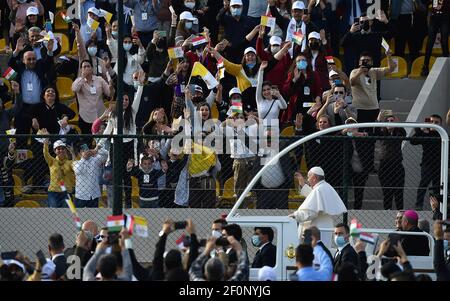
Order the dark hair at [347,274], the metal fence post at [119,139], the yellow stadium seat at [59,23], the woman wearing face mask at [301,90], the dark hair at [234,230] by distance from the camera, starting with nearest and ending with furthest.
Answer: the dark hair at [347,274]
the dark hair at [234,230]
the metal fence post at [119,139]
the woman wearing face mask at [301,90]
the yellow stadium seat at [59,23]

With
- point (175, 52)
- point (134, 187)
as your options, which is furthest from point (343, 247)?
point (175, 52)

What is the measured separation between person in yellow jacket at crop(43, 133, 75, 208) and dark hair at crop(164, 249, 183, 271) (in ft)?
18.9

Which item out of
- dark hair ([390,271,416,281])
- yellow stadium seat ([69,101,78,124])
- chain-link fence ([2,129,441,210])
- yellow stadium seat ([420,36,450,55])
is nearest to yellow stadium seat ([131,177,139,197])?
chain-link fence ([2,129,441,210])

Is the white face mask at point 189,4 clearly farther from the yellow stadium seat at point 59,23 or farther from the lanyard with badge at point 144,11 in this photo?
the yellow stadium seat at point 59,23

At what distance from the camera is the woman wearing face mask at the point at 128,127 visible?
795 inches

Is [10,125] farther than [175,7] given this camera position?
No

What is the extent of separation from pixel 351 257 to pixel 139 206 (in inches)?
157

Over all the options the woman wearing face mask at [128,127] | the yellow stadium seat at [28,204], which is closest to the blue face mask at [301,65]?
the woman wearing face mask at [128,127]

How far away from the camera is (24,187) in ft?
67.9

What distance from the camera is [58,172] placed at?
809 inches

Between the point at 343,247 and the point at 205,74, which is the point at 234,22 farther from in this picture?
the point at 343,247

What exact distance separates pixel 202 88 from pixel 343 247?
19.0 feet

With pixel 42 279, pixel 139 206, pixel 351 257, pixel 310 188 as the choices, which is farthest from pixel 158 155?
pixel 42 279

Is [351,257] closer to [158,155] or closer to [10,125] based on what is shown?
[158,155]
